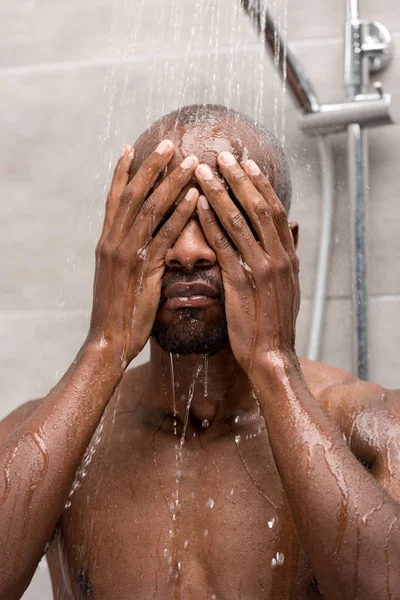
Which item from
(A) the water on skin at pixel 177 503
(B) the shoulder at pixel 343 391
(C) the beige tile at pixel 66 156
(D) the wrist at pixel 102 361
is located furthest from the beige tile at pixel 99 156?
(D) the wrist at pixel 102 361

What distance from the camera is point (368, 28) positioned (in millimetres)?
1473

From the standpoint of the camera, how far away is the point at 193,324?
993 mm

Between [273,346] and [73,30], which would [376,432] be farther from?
[73,30]

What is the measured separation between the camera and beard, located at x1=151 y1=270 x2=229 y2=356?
99 centimetres

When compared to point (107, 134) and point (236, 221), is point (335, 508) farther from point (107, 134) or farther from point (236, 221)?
point (107, 134)

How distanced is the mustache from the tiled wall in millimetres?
510

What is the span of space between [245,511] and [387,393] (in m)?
0.21

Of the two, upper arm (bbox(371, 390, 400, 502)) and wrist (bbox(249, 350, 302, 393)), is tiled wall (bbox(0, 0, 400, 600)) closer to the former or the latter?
upper arm (bbox(371, 390, 400, 502))

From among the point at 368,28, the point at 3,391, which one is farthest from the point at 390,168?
the point at 3,391

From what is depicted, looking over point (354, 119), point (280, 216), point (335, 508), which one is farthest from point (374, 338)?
point (335, 508)

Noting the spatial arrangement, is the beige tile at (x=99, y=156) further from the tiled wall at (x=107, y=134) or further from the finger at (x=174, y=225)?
the finger at (x=174, y=225)

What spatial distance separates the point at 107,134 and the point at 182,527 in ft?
2.56

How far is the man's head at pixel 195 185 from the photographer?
0.99 metres

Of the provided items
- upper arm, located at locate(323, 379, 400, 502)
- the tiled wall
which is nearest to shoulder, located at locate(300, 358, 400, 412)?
upper arm, located at locate(323, 379, 400, 502)
